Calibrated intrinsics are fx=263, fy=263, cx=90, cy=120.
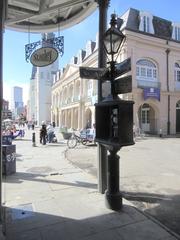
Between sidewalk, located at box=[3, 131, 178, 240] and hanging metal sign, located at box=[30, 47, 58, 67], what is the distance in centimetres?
317

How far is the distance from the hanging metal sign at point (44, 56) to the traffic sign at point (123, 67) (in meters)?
2.10

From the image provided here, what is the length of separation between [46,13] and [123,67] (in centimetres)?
300

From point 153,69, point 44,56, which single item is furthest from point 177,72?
point 44,56

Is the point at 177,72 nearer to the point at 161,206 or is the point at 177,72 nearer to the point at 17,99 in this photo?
the point at 161,206

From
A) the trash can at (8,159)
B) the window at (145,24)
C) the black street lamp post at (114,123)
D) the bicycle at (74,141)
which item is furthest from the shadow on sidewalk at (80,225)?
the window at (145,24)

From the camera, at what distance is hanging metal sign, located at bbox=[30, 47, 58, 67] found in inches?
259

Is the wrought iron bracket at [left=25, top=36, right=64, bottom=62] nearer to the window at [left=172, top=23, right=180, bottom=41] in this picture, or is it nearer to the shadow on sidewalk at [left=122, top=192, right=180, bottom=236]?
the shadow on sidewalk at [left=122, top=192, right=180, bottom=236]

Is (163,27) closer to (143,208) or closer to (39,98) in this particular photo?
(143,208)

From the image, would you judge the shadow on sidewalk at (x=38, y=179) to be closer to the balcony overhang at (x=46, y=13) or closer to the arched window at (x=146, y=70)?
the balcony overhang at (x=46, y=13)

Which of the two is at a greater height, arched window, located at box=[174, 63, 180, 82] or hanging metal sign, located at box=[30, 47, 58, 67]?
arched window, located at box=[174, 63, 180, 82]

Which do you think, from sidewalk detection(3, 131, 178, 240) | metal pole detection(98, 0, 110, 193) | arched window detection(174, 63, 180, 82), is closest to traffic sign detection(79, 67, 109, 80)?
metal pole detection(98, 0, 110, 193)

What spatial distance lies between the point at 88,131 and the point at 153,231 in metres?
15.3

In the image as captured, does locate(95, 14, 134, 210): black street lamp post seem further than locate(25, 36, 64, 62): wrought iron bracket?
No

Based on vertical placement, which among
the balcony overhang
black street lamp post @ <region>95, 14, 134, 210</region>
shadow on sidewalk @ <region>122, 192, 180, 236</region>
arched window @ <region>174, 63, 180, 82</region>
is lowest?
shadow on sidewalk @ <region>122, 192, 180, 236</region>
